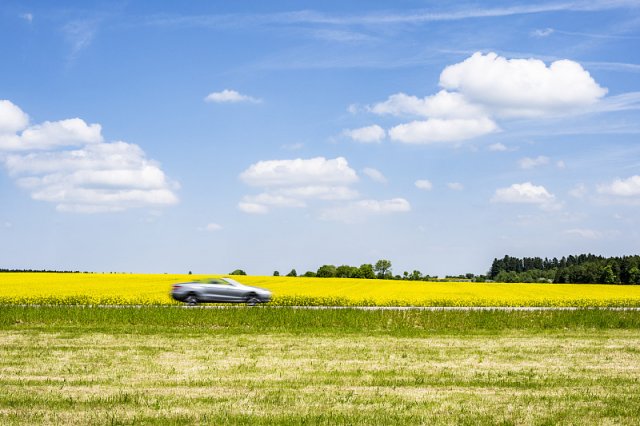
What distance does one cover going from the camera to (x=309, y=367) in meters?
14.0

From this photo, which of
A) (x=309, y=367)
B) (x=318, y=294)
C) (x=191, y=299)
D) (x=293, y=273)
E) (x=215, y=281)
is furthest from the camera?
(x=293, y=273)

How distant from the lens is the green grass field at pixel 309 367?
31.1ft

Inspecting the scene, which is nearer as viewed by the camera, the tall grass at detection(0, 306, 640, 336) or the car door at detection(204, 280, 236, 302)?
the tall grass at detection(0, 306, 640, 336)

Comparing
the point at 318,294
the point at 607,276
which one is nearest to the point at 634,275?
the point at 607,276

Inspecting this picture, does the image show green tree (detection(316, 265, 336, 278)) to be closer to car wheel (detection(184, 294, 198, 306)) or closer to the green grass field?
car wheel (detection(184, 294, 198, 306))

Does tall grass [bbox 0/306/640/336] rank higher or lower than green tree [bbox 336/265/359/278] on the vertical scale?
lower

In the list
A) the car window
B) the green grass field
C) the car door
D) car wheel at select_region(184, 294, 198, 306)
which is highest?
the car window

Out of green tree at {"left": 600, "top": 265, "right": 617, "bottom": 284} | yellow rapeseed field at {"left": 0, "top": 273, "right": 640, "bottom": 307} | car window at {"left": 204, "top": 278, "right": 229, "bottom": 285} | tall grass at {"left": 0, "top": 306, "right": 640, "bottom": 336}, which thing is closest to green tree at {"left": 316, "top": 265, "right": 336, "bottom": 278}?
green tree at {"left": 600, "top": 265, "right": 617, "bottom": 284}

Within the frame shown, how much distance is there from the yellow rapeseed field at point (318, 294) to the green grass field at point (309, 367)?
9453 mm

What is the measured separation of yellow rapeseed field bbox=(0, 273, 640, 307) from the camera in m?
35.3

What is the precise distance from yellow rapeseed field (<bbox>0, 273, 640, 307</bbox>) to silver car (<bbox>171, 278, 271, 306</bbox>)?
2.58ft

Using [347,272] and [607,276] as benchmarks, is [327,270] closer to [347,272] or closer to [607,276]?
[347,272]

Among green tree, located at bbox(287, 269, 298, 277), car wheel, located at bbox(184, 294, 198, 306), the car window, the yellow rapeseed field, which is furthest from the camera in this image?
green tree, located at bbox(287, 269, 298, 277)

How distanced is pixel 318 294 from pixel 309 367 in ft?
97.0
